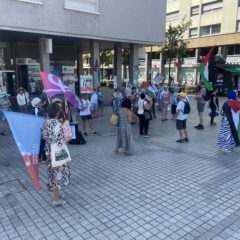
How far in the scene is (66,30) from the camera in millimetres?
13078

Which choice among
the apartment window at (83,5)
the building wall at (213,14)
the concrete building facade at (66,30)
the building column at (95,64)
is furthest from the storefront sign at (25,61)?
the building wall at (213,14)

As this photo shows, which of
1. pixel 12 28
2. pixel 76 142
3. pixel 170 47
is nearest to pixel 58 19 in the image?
pixel 12 28

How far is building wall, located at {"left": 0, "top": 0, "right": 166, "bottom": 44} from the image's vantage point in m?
11.3

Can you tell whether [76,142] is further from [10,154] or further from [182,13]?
[182,13]

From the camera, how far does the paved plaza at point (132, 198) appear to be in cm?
408

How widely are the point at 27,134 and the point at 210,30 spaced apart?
37.7 metres

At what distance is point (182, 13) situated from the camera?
4066 cm

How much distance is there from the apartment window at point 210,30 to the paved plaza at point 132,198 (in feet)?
106

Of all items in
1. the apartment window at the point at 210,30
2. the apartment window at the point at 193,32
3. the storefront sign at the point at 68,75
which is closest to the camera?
the storefront sign at the point at 68,75

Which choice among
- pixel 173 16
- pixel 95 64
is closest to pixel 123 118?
pixel 95 64

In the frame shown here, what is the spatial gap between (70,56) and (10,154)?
15.3m

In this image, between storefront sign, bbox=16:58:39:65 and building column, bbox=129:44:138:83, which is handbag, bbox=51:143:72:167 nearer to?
building column, bbox=129:44:138:83

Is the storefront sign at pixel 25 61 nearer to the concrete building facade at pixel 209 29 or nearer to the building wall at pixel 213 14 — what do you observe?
the concrete building facade at pixel 209 29

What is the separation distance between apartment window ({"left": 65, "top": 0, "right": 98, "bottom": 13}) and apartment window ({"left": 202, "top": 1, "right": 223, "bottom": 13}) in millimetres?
27177
